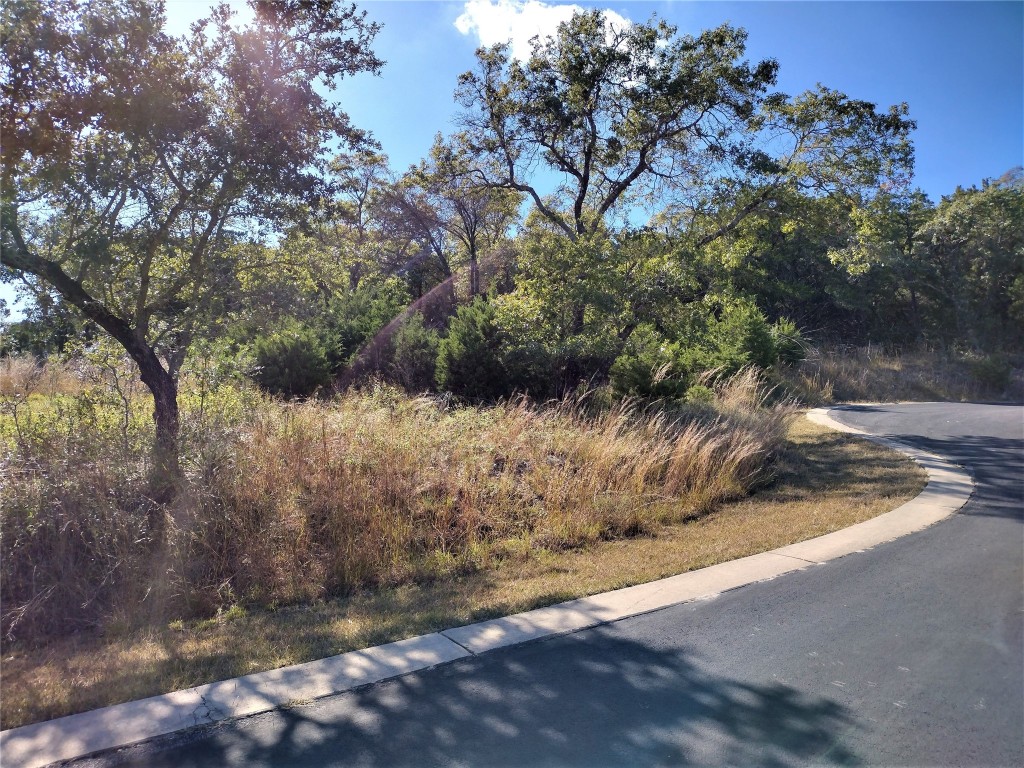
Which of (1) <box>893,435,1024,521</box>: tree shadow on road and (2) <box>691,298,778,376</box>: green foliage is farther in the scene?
(2) <box>691,298,778,376</box>: green foliage

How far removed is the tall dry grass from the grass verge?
0.95 ft

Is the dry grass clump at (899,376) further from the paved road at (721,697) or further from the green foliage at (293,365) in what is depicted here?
the paved road at (721,697)

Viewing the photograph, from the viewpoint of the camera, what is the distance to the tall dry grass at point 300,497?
18.3ft

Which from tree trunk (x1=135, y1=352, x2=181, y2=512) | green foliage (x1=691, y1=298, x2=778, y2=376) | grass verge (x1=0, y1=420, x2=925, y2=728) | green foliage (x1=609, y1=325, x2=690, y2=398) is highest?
green foliage (x1=691, y1=298, x2=778, y2=376)

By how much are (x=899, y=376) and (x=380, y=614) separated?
28.0 meters

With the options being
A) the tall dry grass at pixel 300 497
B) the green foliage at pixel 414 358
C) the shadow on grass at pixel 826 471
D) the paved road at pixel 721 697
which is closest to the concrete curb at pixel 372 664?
the paved road at pixel 721 697

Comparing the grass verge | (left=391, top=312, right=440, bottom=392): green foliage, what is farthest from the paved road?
(left=391, top=312, right=440, bottom=392): green foliage

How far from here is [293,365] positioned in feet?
54.1

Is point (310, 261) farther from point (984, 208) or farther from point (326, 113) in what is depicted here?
point (984, 208)

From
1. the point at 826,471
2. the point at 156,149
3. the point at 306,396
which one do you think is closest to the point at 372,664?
the point at 156,149

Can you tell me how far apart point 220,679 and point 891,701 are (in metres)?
3.88

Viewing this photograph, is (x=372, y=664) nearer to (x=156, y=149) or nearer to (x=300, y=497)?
(x=300, y=497)

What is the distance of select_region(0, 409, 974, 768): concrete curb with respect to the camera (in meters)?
3.63

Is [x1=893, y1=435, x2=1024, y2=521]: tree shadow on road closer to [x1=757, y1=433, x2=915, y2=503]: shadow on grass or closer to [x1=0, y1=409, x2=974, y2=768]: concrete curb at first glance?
[x1=757, y1=433, x2=915, y2=503]: shadow on grass
